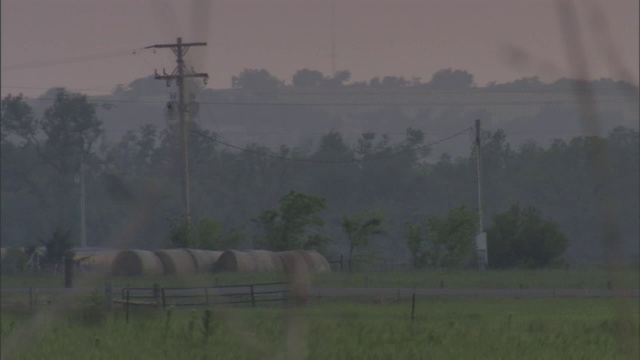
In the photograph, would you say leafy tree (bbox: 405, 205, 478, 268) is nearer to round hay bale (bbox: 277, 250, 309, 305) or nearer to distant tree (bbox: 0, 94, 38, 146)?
distant tree (bbox: 0, 94, 38, 146)

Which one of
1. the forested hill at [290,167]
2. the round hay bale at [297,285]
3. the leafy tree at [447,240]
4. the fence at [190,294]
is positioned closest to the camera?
the round hay bale at [297,285]

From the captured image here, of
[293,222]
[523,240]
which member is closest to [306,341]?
[293,222]

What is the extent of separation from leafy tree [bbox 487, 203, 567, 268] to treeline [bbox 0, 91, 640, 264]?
67 centimetres

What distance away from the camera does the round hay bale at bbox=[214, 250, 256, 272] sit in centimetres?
2535

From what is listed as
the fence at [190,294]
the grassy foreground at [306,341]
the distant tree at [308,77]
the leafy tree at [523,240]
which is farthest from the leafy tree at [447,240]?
the distant tree at [308,77]

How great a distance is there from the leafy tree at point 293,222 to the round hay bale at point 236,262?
5.67 metres

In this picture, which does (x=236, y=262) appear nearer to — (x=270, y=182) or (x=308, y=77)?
(x=308, y=77)

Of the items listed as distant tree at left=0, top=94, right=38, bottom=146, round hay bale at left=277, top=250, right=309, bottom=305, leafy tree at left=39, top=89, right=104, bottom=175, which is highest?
distant tree at left=0, top=94, right=38, bottom=146

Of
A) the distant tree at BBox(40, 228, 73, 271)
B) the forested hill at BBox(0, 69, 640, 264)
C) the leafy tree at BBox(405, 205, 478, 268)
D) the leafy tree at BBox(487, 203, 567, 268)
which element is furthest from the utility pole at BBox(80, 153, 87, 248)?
the leafy tree at BBox(487, 203, 567, 268)

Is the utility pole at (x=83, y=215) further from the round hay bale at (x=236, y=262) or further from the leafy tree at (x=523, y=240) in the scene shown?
the leafy tree at (x=523, y=240)

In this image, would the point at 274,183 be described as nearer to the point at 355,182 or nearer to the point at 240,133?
the point at 355,182

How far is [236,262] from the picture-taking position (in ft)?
90.6

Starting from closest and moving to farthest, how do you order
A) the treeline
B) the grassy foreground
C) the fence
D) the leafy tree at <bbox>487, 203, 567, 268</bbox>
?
the grassy foreground
the fence
the treeline
the leafy tree at <bbox>487, 203, 567, 268</bbox>

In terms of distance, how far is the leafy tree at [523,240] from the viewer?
38812 mm
